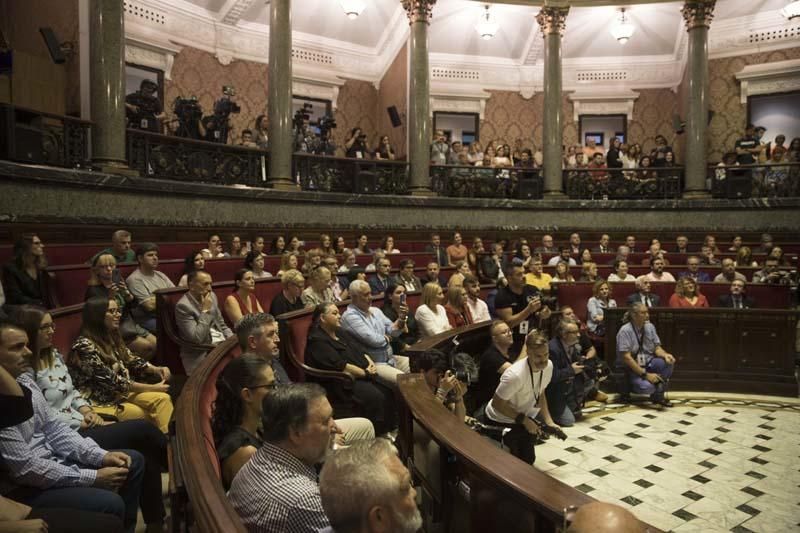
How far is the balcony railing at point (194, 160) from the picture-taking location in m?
8.14

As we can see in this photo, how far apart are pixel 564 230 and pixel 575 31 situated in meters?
6.18

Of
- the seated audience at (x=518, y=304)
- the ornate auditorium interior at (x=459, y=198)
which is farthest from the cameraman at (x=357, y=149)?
the seated audience at (x=518, y=304)

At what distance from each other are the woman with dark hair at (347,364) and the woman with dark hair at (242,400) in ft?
5.53

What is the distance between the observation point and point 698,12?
39.5ft

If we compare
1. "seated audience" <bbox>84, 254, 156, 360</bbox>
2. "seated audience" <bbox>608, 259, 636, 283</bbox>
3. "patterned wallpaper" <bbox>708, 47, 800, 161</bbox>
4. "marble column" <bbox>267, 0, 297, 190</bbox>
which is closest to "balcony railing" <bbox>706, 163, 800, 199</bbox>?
"patterned wallpaper" <bbox>708, 47, 800, 161</bbox>

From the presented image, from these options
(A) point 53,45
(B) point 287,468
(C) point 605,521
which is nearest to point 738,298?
(B) point 287,468

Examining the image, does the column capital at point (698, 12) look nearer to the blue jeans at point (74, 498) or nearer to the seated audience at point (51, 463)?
the seated audience at point (51, 463)

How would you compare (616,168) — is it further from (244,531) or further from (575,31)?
(244,531)

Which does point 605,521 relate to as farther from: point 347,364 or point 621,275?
point 621,275

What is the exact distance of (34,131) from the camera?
6.48 m

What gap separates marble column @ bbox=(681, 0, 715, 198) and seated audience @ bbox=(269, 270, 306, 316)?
985 centimetres

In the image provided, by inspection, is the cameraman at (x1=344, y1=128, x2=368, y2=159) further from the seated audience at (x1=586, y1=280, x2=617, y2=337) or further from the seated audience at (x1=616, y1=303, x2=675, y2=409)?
the seated audience at (x1=616, y1=303, x2=675, y2=409)

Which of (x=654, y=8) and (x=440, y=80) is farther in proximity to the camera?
(x=440, y=80)

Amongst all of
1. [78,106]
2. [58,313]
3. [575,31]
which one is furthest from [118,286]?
[575,31]
